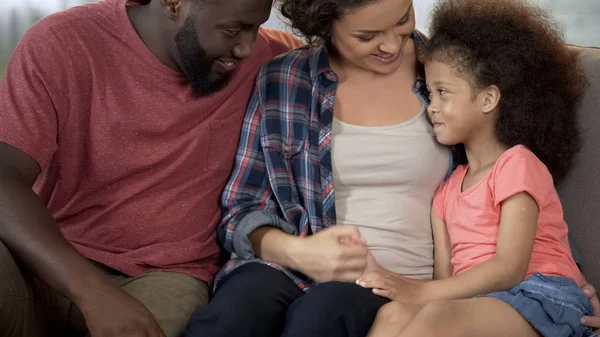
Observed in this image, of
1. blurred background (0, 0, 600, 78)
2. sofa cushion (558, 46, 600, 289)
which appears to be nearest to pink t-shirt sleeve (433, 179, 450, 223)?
sofa cushion (558, 46, 600, 289)

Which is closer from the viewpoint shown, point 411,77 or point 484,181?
point 484,181

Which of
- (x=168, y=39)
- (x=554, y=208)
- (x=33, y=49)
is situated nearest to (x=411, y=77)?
(x=554, y=208)

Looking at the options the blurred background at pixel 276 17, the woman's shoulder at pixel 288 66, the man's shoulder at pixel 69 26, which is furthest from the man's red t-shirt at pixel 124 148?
the blurred background at pixel 276 17

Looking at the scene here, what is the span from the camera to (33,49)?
4.96ft

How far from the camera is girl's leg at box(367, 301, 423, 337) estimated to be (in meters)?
1.40

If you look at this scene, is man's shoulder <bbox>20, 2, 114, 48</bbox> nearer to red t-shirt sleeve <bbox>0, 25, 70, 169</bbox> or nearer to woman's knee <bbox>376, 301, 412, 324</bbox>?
red t-shirt sleeve <bbox>0, 25, 70, 169</bbox>

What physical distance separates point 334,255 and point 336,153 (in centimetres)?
29

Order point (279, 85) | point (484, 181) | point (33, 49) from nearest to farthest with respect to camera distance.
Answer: point (33, 49) → point (484, 181) → point (279, 85)

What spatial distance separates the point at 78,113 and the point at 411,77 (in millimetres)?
714

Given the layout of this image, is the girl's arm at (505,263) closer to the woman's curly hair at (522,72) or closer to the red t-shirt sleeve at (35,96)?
the woman's curly hair at (522,72)

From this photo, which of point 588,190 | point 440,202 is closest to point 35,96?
point 440,202

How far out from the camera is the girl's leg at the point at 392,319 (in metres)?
1.40

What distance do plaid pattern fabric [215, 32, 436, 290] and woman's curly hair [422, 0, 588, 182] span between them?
14cm

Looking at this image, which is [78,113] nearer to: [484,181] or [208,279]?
[208,279]
